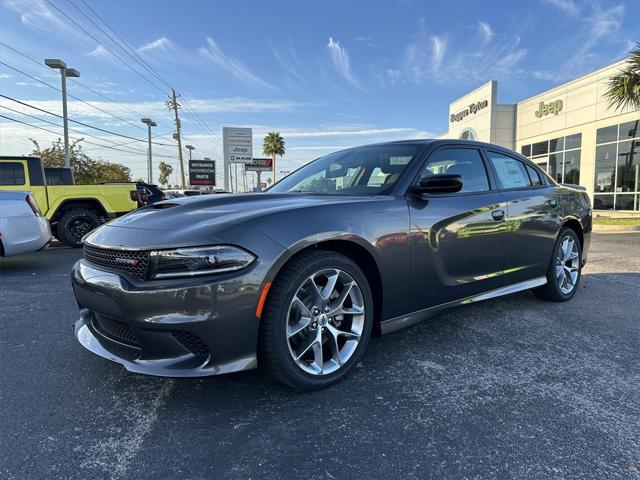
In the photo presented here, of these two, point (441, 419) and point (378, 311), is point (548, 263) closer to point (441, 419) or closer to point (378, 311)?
point (378, 311)

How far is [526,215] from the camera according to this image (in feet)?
12.4

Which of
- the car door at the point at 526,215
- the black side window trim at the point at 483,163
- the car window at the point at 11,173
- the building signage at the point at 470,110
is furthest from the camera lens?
the building signage at the point at 470,110

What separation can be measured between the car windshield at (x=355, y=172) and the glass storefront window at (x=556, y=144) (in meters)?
20.9

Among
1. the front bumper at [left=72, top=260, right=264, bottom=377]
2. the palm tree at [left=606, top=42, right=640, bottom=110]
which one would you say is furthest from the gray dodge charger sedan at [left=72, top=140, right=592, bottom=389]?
the palm tree at [left=606, top=42, right=640, bottom=110]

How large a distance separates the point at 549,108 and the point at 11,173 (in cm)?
2249

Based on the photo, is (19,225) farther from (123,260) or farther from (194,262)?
(194,262)

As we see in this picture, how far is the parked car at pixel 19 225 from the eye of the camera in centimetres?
603

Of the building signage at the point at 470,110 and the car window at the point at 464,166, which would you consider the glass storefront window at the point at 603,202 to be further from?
the car window at the point at 464,166

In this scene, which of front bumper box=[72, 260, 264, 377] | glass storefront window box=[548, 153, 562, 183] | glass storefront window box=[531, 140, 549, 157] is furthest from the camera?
glass storefront window box=[531, 140, 549, 157]

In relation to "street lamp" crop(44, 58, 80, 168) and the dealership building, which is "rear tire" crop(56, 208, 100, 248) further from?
the dealership building

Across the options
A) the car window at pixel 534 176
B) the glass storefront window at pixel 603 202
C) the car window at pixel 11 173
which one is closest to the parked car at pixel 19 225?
the car window at pixel 11 173

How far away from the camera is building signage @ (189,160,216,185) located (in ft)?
142

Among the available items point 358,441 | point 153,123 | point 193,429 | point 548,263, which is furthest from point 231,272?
point 153,123

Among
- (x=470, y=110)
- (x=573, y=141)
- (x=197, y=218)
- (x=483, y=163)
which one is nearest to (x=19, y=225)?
(x=197, y=218)
